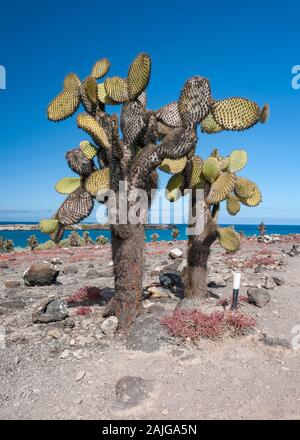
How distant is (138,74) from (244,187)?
4336 mm

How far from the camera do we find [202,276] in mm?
9492

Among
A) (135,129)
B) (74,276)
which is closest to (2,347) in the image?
(135,129)

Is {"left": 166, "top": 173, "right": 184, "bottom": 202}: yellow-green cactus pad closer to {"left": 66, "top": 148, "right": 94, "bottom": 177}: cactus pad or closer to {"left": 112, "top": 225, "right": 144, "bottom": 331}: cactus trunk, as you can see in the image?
{"left": 112, "top": 225, "right": 144, "bottom": 331}: cactus trunk

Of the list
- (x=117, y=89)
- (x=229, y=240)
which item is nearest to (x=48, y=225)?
(x=117, y=89)

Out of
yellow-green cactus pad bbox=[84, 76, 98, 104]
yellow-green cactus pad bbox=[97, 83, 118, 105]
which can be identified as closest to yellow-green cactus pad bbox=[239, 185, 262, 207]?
yellow-green cactus pad bbox=[97, 83, 118, 105]

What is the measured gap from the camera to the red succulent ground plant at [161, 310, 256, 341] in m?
6.75

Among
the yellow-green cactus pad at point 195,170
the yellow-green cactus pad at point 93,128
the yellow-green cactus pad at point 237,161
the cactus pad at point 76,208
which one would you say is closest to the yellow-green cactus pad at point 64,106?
the yellow-green cactus pad at point 93,128

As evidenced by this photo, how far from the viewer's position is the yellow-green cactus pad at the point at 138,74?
7121mm

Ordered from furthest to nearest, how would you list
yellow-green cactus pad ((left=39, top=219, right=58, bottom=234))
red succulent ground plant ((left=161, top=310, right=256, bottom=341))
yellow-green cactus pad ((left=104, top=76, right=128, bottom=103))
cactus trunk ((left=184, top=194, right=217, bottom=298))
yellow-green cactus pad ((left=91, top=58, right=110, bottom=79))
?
cactus trunk ((left=184, top=194, right=217, bottom=298)) → yellow-green cactus pad ((left=91, top=58, right=110, bottom=79)) → yellow-green cactus pad ((left=39, top=219, right=58, bottom=234)) → yellow-green cactus pad ((left=104, top=76, right=128, bottom=103)) → red succulent ground plant ((left=161, top=310, right=256, bottom=341))

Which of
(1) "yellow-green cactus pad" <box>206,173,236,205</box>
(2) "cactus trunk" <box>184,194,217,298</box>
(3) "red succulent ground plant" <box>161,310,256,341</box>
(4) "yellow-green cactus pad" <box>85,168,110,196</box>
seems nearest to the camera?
(3) "red succulent ground plant" <box>161,310,256,341</box>

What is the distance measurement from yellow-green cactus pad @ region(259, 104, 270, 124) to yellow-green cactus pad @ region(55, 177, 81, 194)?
14.8ft

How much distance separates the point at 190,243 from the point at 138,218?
2330 mm
